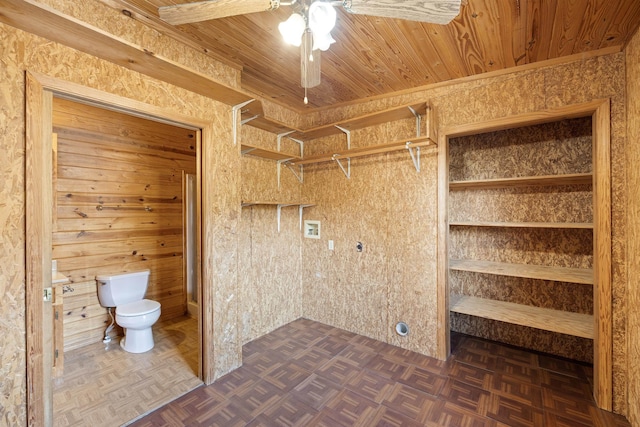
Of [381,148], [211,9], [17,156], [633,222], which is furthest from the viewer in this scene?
[381,148]

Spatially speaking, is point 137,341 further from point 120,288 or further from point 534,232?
point 534,232

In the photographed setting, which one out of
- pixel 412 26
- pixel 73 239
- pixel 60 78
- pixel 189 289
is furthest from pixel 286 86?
pixel 189 289

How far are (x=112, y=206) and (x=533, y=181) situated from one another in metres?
4.29

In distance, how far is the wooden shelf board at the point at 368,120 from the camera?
2561 millimetres

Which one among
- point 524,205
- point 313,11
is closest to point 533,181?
point 524,205

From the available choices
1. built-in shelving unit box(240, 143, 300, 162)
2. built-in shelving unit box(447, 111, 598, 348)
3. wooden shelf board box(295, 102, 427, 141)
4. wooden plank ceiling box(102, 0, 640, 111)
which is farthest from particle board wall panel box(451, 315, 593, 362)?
built-in shelving unit box(240, 143, 300, 162)

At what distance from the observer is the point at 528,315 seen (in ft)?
8.08

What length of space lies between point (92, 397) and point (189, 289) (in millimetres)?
1787

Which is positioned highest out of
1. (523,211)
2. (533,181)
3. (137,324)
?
(533,181)

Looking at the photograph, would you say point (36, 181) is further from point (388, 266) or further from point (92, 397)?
point (388, 266)

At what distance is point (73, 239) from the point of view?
2.86 meters

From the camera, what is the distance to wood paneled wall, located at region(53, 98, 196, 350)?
2.82m

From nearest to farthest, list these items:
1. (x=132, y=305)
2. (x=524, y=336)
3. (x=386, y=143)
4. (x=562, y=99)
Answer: (x=562, y=99)
(x=386, y=143)
(x=524, y=336)
(x=132, y=305)

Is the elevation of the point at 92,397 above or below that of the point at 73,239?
below
